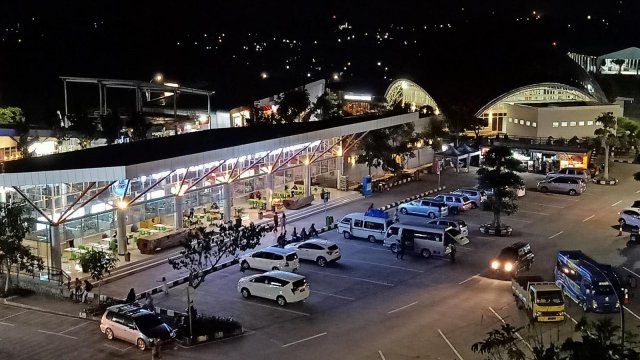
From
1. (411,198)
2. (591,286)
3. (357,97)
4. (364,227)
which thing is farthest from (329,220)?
(357,97)

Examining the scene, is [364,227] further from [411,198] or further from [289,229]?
[411,198]

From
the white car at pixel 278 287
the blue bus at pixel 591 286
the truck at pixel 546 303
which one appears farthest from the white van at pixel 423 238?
the truck at pixel 546 303

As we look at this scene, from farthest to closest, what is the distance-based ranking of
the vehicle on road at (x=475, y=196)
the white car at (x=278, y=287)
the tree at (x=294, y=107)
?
the tree at (x=294, y=107)
the vehicle on road at (x=475, y=196)
the white car at (x=278, y=287)

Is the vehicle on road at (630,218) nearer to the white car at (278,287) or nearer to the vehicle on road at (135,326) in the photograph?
the white car at (278,287)

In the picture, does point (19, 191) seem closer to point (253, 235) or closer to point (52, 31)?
point (253, 235)

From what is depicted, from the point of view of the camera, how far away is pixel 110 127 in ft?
139

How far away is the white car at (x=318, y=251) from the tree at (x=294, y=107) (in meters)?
25.9

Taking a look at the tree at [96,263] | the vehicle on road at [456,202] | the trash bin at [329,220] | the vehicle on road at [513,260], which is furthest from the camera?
the vehicle on road at [456,202]

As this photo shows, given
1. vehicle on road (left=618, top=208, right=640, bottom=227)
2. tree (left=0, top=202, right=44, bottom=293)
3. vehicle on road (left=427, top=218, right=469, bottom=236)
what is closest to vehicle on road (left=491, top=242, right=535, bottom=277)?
vehicle on road (left=427, top=218, right=469, bottom=236)

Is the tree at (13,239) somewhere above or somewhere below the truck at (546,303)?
above

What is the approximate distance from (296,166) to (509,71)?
27.4 meters

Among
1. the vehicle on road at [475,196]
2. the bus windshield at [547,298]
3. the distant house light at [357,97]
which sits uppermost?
the distant house light at [357,97]

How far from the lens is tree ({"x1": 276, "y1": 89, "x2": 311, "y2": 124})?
168 ft

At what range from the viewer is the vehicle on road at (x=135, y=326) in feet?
59.1
